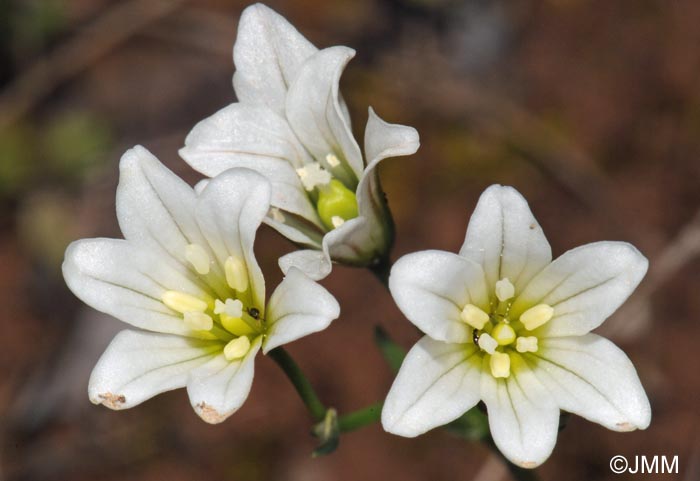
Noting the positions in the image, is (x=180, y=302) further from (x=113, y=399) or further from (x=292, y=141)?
(x=292, y=141)

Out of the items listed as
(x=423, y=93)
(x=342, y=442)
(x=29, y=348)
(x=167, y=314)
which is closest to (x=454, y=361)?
(x=167, y=314)

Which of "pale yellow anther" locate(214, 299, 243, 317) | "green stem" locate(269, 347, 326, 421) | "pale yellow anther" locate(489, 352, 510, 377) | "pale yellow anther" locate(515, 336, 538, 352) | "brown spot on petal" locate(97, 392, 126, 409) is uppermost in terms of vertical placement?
"pale yellow anther" locate(214, 299, 243, 317)

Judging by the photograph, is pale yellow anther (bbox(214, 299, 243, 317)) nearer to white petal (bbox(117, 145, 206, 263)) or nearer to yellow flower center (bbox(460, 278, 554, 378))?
white petal (bbox(117, 145, 206, 263))

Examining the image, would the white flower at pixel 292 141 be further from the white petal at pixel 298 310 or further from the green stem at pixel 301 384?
the green stem at pixel 301 384

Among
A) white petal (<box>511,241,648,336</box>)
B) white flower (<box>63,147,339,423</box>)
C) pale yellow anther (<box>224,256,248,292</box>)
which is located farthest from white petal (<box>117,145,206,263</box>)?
white petal (<box>511,241,648,336</box>)

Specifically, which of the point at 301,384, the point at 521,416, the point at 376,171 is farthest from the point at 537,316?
the point at 301,384

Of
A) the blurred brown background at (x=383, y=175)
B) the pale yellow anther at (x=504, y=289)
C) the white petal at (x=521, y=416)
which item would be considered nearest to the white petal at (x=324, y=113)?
the pale yellow anther at (x=504, y=289)

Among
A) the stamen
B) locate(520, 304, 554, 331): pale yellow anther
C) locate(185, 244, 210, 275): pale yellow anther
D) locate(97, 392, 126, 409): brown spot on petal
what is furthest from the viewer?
the stamen
